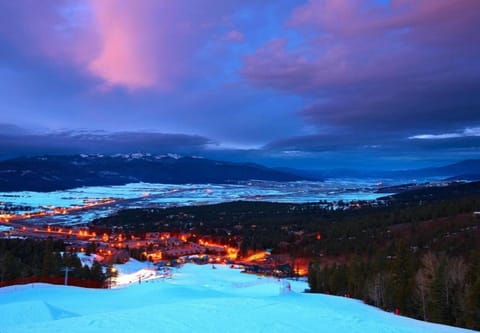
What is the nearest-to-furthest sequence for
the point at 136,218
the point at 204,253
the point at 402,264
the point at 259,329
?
the point at 259,329 → the point at 402,264 → the point at 204,253 → the point at 136,218

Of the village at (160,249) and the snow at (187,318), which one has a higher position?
the snow at (187,318)

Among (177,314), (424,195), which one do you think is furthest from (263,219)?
(177,314)

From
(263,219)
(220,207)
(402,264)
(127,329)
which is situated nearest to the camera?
(127,329)

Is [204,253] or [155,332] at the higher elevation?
[155,332]

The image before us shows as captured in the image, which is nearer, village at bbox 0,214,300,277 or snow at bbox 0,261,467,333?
snow at bbox 0,261,467,333

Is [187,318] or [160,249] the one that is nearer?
[187,318]

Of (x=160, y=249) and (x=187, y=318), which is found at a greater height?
(x=187, y=318)

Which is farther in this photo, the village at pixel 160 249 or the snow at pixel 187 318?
the village at pixel 160 249

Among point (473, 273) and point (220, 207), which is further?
point (220, 207)

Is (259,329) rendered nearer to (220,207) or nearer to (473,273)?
(473,273)

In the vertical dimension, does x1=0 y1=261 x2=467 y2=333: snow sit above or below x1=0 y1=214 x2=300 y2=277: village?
above
